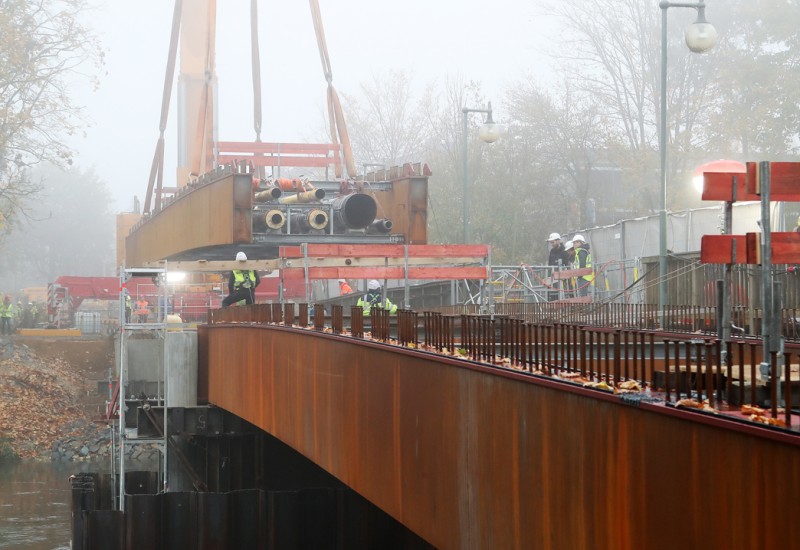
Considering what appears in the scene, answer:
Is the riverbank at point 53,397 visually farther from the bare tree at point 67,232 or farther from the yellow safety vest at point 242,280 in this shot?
the bare tree at point 67,232

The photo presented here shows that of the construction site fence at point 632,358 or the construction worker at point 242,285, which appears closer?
the construction site fence at point 632,358

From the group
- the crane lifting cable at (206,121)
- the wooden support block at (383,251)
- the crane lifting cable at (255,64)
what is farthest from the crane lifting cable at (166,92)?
the wooden support block at (383,251)

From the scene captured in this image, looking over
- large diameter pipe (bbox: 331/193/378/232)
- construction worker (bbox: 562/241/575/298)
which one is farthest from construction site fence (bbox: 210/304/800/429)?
construction worker (bbox: 562/241/575/298)

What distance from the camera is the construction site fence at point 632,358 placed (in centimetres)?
676

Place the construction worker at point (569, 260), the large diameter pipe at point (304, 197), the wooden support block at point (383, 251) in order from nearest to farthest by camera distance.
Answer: the wooden support block at point (383, 251)
the large diameter pipe at point (304, 197)
the construction worker at point (569, 260)

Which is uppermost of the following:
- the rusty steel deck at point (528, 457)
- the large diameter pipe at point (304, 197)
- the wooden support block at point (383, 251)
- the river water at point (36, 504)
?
the large diameter pipe at point (304, 197)

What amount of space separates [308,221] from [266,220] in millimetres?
905

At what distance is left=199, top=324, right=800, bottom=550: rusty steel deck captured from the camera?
19.9 feet

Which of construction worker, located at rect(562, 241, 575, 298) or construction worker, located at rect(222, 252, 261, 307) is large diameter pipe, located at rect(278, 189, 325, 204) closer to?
construction worker, located at rect(222, 252, 261, 307)

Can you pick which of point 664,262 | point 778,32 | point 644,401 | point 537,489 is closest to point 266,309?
point 664,262

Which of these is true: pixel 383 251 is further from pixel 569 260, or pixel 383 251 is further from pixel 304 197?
pixel 569 260

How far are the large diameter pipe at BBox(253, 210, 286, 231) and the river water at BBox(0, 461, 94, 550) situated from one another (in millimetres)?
8687

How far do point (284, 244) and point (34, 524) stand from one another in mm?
10531

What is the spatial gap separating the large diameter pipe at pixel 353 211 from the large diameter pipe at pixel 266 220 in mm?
1224
